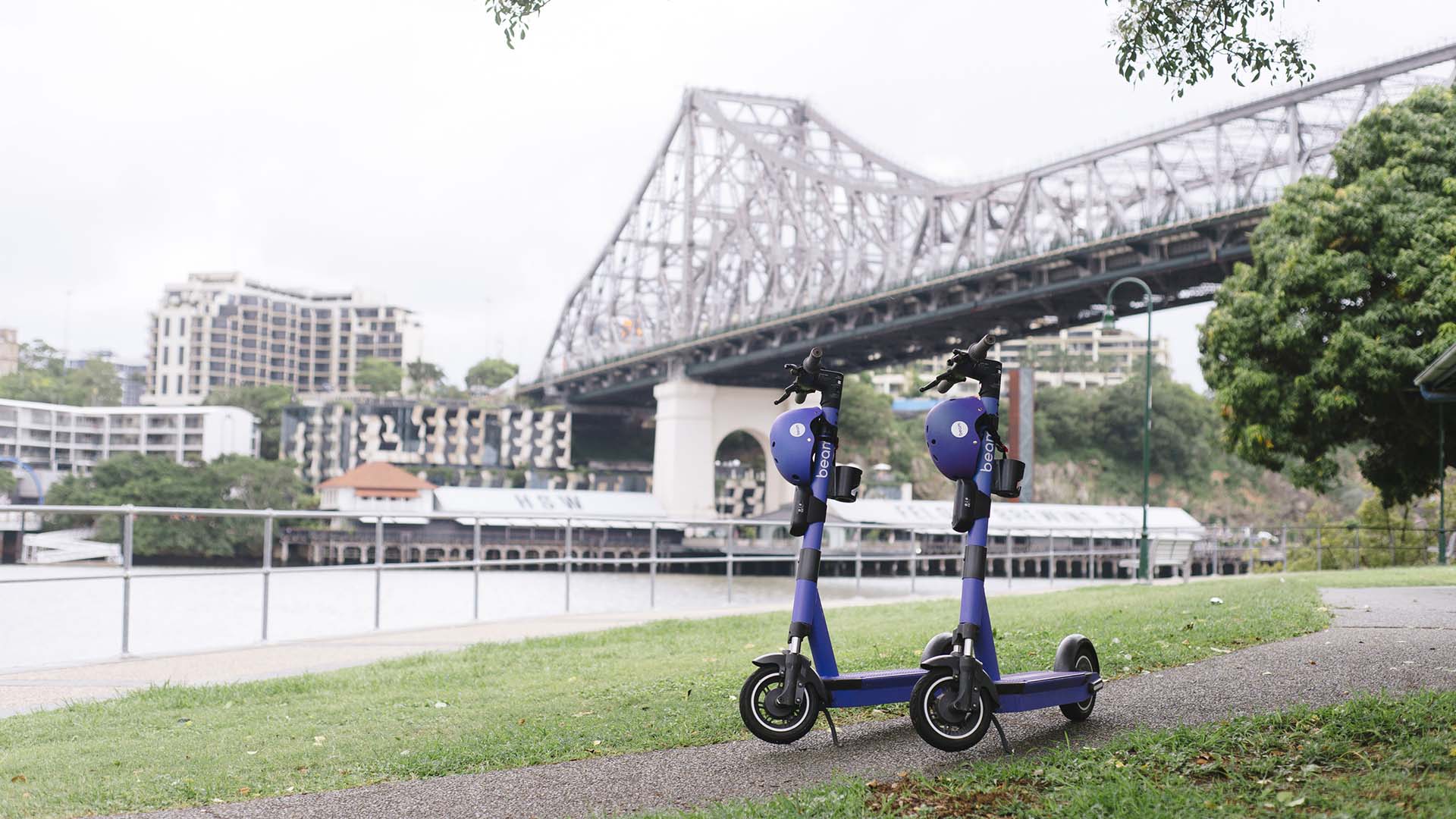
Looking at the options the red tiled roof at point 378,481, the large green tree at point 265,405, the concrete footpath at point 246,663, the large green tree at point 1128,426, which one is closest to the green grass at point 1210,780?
the concrete footpath at point 246,663

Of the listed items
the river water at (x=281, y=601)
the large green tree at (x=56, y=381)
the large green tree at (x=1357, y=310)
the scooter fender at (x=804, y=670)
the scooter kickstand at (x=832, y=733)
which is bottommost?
the river water at (x=281, y=601)

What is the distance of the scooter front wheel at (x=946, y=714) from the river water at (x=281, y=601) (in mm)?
6409

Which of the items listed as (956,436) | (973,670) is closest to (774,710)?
(973,670)

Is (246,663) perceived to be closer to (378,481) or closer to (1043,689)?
(1043,689)

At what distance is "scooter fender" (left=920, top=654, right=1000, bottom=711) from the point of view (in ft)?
18.4

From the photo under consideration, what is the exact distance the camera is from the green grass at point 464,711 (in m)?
5.96

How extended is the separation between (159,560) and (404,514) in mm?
27895

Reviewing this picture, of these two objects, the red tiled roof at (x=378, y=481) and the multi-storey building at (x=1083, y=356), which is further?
the multi-storey building at (x=1083, y=356)

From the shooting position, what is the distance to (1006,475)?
5914 millimetres

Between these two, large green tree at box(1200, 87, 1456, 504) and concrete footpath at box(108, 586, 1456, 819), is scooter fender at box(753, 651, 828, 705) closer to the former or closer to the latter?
concrete footpath at box(108, 586, 1456, 819)

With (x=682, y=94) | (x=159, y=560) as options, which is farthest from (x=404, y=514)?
(x=682, y=94)

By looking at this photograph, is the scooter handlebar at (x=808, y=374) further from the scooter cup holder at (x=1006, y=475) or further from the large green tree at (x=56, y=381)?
the large green tree at (x=56, y=381)

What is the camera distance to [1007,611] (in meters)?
13.9

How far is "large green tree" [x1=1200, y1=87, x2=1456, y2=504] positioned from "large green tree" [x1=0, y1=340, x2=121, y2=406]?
11102 cm
